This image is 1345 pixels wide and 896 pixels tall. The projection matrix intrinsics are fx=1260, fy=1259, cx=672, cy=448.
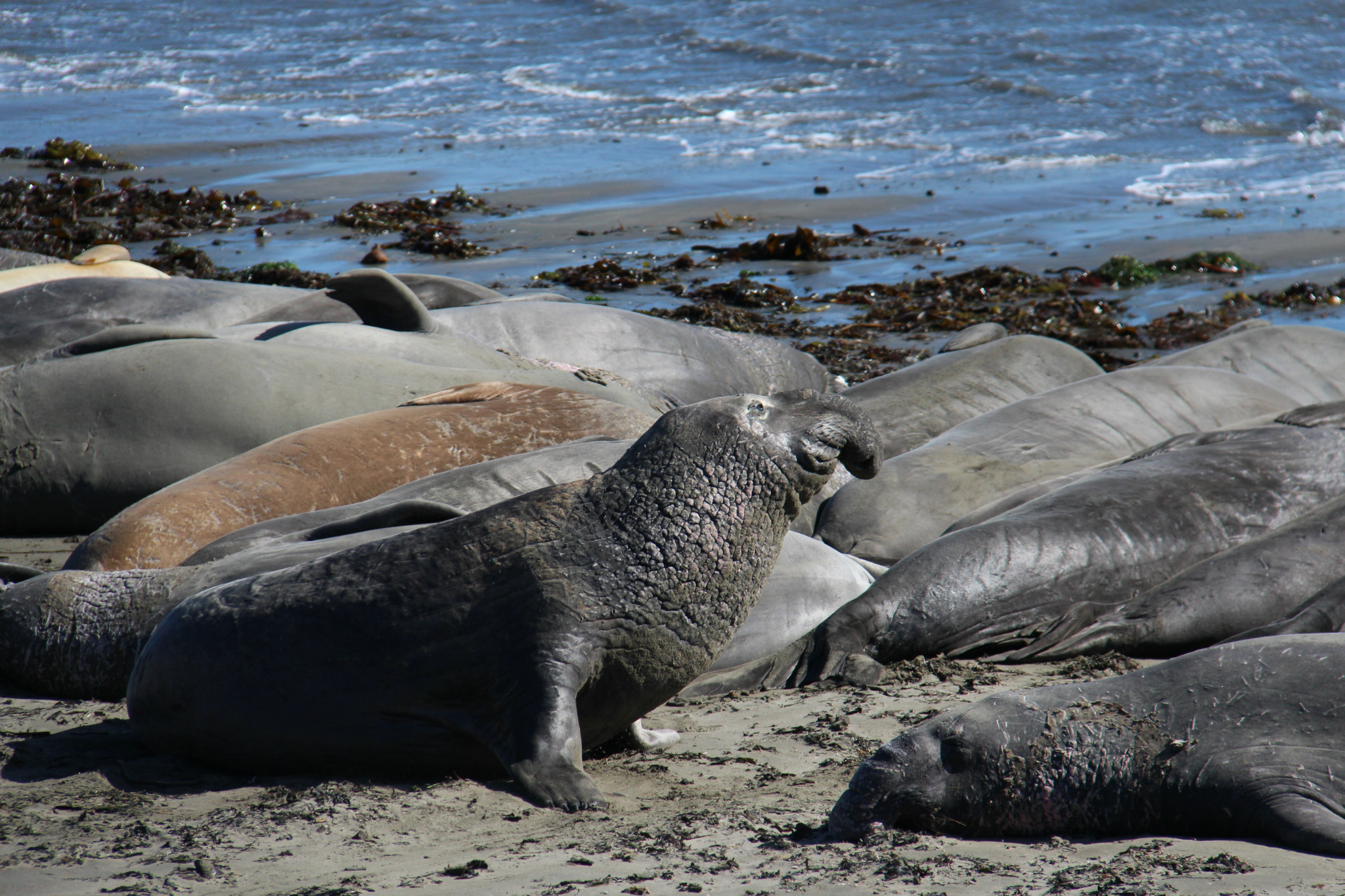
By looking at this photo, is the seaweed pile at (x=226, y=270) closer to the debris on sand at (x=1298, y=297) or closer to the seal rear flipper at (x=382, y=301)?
the seal rear flipper at (x=382, y=301)

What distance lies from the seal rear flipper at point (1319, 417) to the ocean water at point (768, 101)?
564cm

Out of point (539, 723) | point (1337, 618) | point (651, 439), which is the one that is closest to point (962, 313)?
point (1337, 618)

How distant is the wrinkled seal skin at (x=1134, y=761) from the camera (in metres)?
2.83

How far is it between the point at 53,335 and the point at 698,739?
215 inches

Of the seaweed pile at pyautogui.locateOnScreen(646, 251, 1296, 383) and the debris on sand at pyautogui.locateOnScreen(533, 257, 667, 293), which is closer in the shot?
the seaweed pile at pyautogui.locateOnScreen(646, 251, 1296, 383)

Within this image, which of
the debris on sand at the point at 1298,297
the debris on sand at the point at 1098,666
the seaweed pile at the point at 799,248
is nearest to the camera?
the debris on sand at the point at 1098,666

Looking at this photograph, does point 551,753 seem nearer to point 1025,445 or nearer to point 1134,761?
point 1134,761

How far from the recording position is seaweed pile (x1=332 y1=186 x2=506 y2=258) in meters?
11.9

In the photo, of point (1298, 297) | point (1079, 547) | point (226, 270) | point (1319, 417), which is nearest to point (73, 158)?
point (226, 270)

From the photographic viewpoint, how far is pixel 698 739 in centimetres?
365

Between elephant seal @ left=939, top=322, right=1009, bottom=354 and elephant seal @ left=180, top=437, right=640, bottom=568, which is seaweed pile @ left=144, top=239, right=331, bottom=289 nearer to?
elephant seal @ left=939, top=322, right=1009, bottom=354

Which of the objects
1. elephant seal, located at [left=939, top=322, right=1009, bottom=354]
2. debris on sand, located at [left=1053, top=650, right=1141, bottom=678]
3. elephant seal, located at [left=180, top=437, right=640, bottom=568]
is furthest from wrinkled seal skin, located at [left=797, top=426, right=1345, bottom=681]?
elephant seal, located at [left=939, top=322, right=1009, bottom=354]

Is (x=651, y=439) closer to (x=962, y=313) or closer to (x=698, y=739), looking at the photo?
(x=698, y=739)

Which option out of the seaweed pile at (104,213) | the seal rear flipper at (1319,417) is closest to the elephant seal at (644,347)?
the seal rear flipper at (1319,417)
